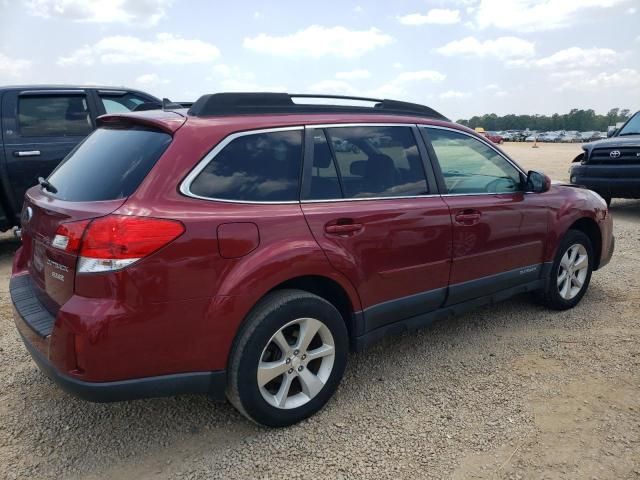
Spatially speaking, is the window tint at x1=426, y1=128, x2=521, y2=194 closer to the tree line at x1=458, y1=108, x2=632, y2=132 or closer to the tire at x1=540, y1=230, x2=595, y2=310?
the tire at x1=540, y1=230, x2=595, y2=310

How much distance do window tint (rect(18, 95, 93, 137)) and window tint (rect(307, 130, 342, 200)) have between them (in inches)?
171

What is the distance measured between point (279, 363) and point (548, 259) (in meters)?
2.61

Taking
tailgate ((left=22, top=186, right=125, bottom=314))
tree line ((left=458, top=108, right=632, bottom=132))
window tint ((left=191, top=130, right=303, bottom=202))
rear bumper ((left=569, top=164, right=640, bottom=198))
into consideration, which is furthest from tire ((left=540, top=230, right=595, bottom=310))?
tree line ((left=458, top=108, right=632, bottom=132))

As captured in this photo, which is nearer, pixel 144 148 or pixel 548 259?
pixel 144 148

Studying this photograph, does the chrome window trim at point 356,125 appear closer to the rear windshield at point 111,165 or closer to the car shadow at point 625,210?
the rear windshield at point 111,165

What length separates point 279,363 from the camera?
275cm

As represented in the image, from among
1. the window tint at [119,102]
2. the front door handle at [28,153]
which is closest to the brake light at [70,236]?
the front door handle at [28,153]

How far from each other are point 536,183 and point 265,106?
229 cm

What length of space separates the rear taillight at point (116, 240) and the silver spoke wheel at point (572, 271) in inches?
136

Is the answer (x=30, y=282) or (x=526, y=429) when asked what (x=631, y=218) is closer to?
(x=526, y=429)

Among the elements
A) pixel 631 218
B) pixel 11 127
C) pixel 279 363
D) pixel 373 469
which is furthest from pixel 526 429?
pixel 631 218

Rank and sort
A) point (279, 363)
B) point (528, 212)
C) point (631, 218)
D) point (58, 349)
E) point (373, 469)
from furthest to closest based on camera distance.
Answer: point (631, 218), point (528, 212), point (279, 363), point (373, 469), point (58, 349)

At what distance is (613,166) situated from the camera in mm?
8969

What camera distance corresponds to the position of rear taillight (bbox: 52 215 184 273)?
2.27 m
